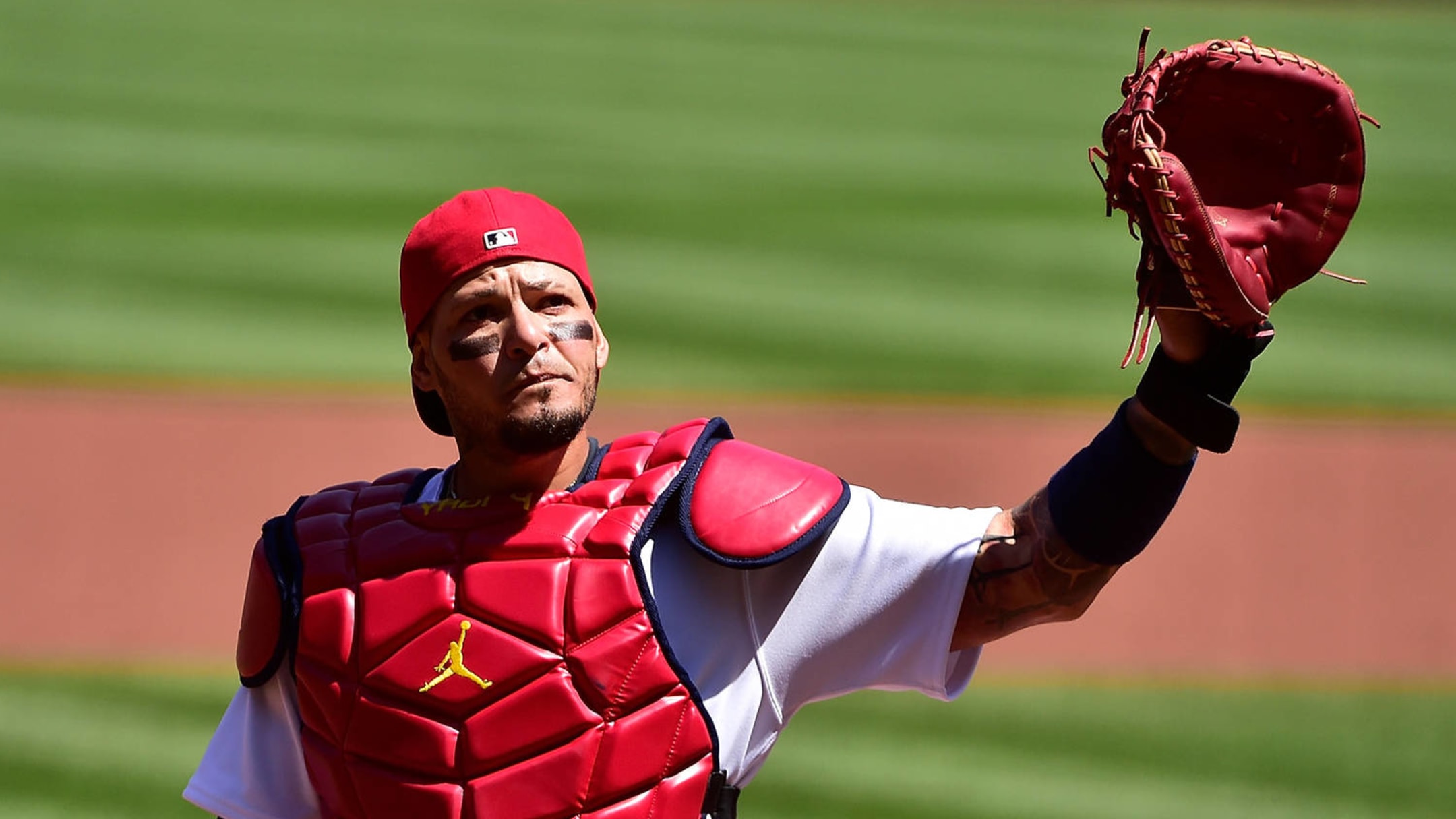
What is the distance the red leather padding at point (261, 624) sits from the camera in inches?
56.5

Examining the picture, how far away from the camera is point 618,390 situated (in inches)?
121

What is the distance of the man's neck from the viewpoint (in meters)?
1.45

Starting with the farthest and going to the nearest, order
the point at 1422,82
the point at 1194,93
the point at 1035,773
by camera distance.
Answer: the point at 1422,82 < the point at 1035,773 < the point at 1194,93

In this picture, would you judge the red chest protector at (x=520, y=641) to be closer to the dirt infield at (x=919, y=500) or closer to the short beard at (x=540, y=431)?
the short beard at (x=540, y=431)

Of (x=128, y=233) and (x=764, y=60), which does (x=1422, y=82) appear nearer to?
(x=764, y=60)

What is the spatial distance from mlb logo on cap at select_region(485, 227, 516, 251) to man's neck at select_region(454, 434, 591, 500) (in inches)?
8.3

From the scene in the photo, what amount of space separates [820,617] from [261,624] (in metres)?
0.57

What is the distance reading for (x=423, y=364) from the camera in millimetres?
1536

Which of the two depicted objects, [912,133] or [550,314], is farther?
[912,133]

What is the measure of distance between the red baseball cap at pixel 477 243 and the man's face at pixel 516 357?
0.5 inches

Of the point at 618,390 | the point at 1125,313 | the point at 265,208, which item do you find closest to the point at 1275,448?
the point at 1125,313

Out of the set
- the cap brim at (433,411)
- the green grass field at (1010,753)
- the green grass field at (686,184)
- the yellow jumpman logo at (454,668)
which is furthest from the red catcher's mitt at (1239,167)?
the green grass field at (686,184)

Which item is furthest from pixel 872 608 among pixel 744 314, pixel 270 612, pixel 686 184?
pixel 686 184

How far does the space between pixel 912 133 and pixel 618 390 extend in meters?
0.97
